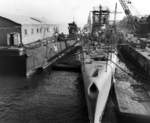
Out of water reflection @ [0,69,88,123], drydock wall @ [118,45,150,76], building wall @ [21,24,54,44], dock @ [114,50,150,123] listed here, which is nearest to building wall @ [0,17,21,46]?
building wall @ [21,24,54,44]

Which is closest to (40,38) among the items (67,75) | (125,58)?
(67,75)

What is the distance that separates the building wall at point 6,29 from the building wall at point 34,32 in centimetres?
121

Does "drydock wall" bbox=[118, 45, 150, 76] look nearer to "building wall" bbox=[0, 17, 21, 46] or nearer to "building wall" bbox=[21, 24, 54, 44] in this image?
"building wall" bbox=[21, 24, 54, 44]

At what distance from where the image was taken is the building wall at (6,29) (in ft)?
129

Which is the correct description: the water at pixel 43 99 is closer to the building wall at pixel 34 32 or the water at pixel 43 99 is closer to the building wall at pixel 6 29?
the building wall at pixel 6 29

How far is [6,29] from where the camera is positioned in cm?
3950

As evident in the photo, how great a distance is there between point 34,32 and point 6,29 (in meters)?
8.91

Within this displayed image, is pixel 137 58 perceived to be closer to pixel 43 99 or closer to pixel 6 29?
pixel 43 99

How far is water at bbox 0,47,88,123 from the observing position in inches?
914

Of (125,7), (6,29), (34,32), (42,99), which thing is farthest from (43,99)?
(125,7)

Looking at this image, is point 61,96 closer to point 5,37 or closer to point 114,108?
point 114,108

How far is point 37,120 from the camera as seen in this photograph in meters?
22.6

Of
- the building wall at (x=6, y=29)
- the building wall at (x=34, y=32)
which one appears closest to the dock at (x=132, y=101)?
the building wall at (x=34, y=32)

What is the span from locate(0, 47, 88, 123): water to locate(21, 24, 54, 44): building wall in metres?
9.04
